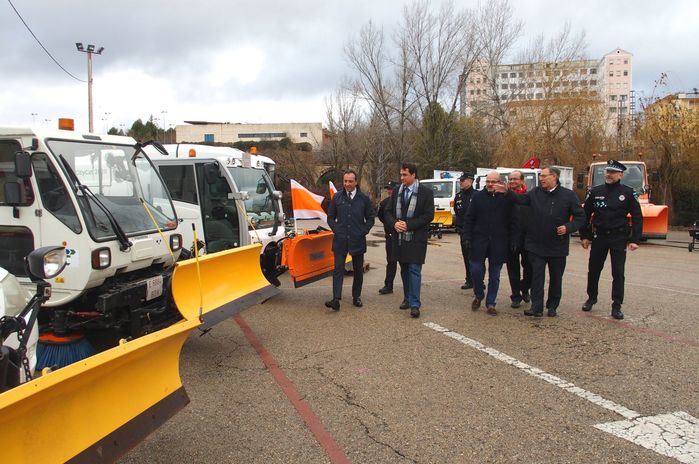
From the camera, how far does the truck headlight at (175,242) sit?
543cm

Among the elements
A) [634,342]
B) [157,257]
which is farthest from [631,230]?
A: [157,257]

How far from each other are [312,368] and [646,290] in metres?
6.34

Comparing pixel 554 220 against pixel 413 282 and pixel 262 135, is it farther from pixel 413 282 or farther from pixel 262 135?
pixel 262 135

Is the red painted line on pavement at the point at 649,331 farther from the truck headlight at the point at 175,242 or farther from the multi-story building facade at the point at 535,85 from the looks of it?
the multi-story building facade at the point at 535,85

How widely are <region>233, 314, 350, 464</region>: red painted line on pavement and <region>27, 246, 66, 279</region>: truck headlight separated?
79.6 inches

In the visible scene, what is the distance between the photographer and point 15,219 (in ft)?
14.6

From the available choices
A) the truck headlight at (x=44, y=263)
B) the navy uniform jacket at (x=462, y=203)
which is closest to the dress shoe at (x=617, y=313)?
the navy uniform jacket at (x=462, y=203)

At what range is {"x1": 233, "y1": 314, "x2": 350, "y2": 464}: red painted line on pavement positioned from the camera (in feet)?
10.9

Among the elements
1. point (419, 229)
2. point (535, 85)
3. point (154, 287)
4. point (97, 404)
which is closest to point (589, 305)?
point (419, 229)

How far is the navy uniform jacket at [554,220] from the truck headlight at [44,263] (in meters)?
5.36

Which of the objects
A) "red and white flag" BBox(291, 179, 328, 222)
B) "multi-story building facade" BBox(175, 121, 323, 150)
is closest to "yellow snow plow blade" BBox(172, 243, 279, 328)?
"red and white flag" BBox(291, 179, 328, 222)

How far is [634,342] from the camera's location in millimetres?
5457

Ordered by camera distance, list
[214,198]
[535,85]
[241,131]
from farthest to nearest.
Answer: [241,131] → [535,85] → [214,198]

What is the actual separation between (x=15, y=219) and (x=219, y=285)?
1959 millimetres
